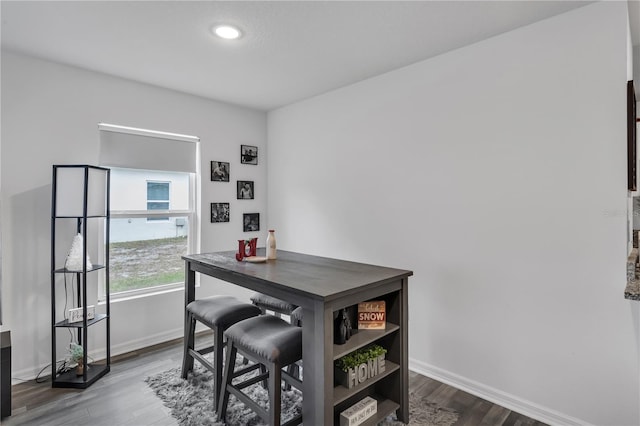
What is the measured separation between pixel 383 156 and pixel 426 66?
776 mm

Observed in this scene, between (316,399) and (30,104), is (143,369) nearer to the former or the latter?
(316,399)

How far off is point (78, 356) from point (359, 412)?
2175 mm

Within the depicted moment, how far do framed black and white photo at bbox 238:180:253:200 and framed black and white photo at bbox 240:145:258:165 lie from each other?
0.24 meters

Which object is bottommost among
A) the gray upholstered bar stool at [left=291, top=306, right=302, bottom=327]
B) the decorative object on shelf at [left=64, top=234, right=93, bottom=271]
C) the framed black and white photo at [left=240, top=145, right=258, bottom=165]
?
the gray upholstered bar stool at [left=291, top=306, right=302, bottom=327]

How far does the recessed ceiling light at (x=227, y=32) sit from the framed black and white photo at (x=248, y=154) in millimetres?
1729

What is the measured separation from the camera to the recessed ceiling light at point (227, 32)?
217 centimetres

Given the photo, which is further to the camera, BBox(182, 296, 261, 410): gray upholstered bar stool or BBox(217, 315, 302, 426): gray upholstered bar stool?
BBox(182, 296, 261, 410): gray upholstered bar stool

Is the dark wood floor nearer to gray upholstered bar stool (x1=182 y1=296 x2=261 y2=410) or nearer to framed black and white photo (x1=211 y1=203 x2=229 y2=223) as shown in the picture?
gray upholstered bar stool (x1=182 y1=296 x2=261 y2=410)

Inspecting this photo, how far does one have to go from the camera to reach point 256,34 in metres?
2.26

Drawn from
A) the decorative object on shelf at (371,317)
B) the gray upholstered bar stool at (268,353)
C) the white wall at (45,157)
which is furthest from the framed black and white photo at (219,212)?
the decorative object on shelf at (371,317)

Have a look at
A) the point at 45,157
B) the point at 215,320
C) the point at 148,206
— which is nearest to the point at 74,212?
the point at 45,157

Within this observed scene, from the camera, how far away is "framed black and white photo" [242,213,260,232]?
397 cm

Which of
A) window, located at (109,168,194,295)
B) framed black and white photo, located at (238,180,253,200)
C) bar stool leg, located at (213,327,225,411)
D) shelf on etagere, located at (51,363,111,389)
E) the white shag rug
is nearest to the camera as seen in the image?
the white shag rug

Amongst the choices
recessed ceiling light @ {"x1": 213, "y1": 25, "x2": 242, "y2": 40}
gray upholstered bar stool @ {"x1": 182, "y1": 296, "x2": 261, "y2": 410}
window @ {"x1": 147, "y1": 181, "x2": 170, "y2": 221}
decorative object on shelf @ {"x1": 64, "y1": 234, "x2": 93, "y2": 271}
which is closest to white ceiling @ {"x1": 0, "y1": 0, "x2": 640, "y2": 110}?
recessed ceiling light @ {"x1": 213, "y1": 25, "x2": 242, "y2": 40}
